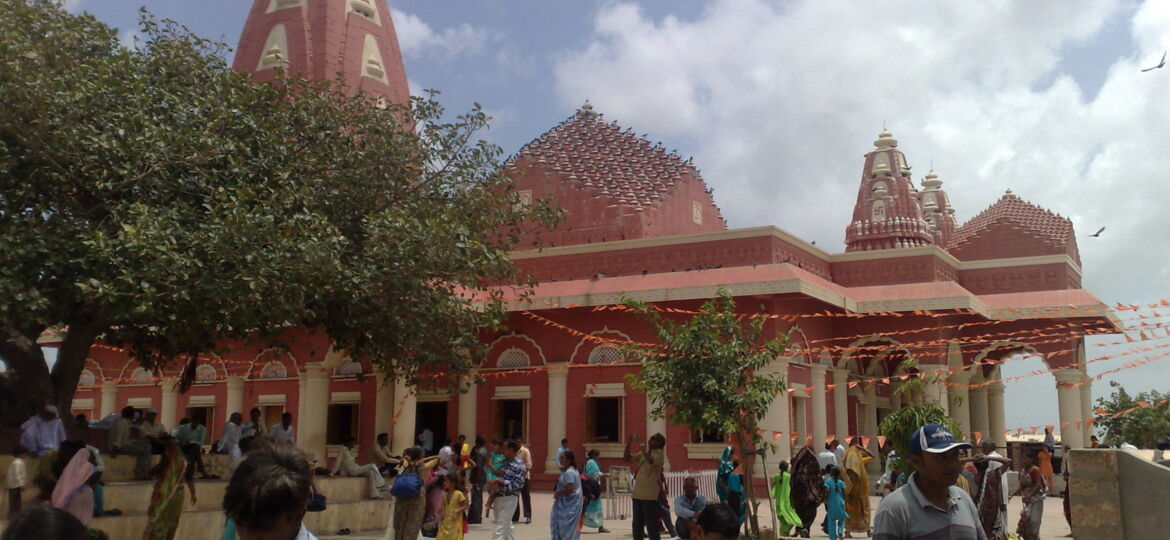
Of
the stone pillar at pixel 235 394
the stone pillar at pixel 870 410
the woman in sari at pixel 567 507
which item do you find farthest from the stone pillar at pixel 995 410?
the woman in sari at pixel 567 507

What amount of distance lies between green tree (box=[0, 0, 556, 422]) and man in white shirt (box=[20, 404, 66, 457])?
1.02m

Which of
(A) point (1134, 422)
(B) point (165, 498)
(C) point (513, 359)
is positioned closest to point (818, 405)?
(C) point (513, 359)

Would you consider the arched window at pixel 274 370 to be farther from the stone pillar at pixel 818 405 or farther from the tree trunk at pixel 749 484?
the tree trunk at pixel 749 484

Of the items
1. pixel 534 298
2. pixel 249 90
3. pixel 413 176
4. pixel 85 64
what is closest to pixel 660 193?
pixel 534 298

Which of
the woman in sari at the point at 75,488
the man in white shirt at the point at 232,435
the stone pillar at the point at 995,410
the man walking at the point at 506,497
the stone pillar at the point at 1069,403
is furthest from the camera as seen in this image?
the stone pillar at the point at 995,410

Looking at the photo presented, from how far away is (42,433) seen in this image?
10125 millimetres

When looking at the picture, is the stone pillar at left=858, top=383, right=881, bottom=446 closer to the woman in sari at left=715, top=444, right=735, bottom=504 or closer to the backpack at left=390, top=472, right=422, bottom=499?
the woman in sari at left=715, top=444, right=735, bottom=504

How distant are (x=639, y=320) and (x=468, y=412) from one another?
13.2ft

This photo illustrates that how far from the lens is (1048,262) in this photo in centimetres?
1933

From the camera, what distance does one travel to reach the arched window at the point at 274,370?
70.2ft

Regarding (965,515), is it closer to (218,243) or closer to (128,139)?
(218,243)

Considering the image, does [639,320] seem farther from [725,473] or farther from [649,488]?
[649,488]

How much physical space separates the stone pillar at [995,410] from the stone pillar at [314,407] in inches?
627

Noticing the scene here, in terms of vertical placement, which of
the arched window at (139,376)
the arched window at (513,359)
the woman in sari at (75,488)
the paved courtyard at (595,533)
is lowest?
the paved courtyard at (595,533)
